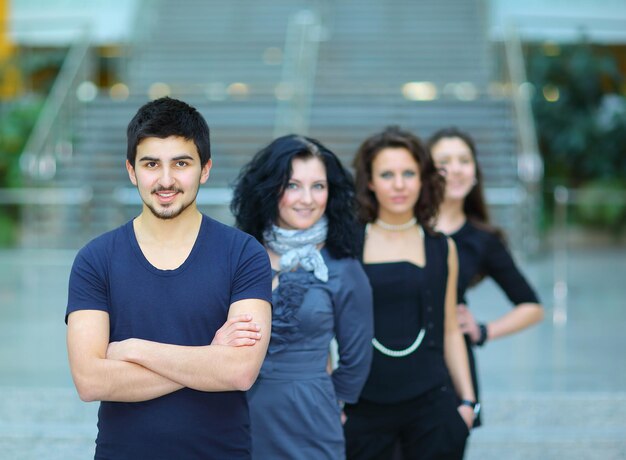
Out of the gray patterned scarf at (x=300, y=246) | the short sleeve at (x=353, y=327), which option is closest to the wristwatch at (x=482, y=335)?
the short sleeve at (x=353, y=327)

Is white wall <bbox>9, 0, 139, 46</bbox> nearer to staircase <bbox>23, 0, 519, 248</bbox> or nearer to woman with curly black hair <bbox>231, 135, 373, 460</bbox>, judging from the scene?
staircase <bbox>23, 0, 519, 248</bbox>

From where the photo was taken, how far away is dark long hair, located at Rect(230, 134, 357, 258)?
11.4 ft

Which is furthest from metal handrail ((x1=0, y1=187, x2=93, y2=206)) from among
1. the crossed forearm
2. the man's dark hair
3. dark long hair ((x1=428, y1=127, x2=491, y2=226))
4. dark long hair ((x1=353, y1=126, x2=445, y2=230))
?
the crossed forearm

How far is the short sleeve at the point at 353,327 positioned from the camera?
136 inches

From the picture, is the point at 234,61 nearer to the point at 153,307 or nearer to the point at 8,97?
the point at 8,97

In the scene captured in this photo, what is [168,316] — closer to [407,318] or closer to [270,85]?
[407,318]

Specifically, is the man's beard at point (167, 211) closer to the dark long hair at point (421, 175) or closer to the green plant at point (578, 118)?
the dark long hair at point (421, 175)

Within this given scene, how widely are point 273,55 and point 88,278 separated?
14.5m

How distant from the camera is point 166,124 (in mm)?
2756

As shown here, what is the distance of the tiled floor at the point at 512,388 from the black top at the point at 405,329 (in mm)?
1905

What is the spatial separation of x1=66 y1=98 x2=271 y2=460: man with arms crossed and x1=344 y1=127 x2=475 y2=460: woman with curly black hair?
1.00 metres

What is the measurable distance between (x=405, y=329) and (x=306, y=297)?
0.51 m

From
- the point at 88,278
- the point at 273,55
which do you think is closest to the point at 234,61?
the point at 273,55

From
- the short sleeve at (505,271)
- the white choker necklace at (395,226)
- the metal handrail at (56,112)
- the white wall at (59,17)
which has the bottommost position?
the short sleeve at (505,271)
